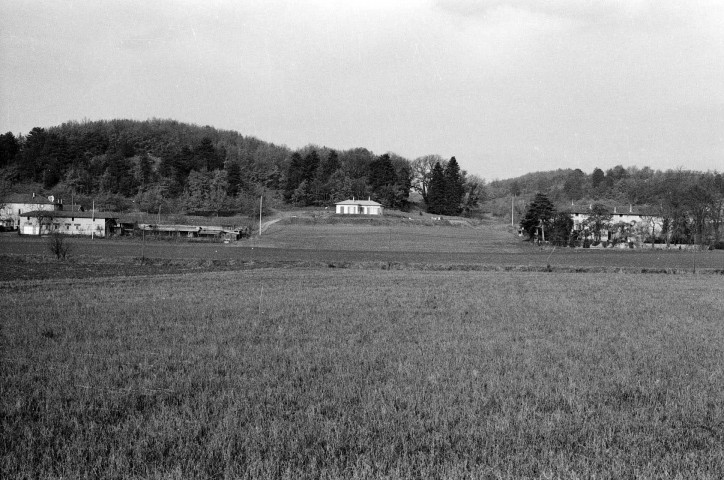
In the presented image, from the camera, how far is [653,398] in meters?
8.55

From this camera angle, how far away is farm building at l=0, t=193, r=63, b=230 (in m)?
124

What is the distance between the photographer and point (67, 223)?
118875 mm

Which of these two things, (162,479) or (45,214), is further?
(45,214)

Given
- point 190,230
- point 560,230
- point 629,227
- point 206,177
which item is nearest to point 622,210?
point 629,227

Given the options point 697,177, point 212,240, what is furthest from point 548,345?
point 697,177

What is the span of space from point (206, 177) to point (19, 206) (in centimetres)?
4560

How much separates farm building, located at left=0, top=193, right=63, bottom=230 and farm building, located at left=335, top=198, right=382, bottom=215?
6724 centimetres

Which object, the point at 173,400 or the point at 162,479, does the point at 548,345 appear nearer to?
the point at 173,400

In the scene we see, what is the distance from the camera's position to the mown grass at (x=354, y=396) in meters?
6.08

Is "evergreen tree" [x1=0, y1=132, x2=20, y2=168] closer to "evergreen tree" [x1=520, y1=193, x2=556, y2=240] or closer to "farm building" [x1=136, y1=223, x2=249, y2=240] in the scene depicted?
"farm building" [x1=136, y1=223, x2=249, y2=240]

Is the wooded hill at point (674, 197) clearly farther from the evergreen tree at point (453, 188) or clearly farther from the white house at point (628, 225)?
the evergreen tree at point (453, 188)

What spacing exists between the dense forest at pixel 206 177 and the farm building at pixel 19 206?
17889mm

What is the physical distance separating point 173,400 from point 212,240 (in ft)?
319

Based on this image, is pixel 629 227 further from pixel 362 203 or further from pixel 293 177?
pixel 293 177
